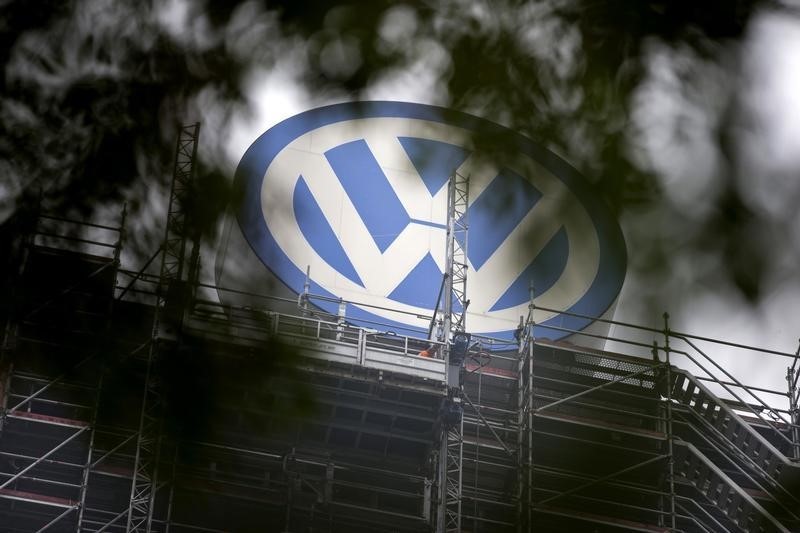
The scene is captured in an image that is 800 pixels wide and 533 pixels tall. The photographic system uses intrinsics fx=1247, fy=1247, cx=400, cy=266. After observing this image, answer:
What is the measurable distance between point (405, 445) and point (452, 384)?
1.83m

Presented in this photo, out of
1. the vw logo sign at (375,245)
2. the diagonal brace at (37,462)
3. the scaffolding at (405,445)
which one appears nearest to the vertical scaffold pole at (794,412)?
the scaffolding at (405,445)

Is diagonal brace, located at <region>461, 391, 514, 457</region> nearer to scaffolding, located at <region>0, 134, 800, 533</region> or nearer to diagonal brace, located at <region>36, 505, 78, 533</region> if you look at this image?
scaffolding, located at <region>0, 134, 800, 533</region>

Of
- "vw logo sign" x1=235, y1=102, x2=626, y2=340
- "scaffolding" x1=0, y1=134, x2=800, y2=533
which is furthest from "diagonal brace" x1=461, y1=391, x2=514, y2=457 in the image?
"vw logo sign" x1=235, y1=102, x2=626, y2=340

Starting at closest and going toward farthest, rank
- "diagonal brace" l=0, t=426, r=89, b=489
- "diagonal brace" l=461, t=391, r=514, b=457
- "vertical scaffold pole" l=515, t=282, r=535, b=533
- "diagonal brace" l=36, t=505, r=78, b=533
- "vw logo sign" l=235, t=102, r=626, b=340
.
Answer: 1. "vw logo sign" l=235, t=102, r=626, b=340
2. "diagonal brace" l=36, t=505, r=78, b=533
3. "diagonal brace" l=0, t=426, r=89, b=489
4. "vertical scaffold pole" l=515, t=282, r=535, b=533
5. "diagonal brace" l=461, t=391, r=514, b=457

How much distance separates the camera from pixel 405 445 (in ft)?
80.5

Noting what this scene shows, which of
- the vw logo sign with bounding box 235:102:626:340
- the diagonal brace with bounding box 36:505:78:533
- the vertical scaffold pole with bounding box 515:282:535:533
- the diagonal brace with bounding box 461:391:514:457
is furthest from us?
the diagonal brace with bounding box 461:391:514:457

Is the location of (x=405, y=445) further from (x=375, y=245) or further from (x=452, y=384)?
(x=375, y=245)

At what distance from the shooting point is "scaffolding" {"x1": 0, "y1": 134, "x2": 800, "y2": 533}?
71.4 ft

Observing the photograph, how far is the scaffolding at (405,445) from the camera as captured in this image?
71.4 ft

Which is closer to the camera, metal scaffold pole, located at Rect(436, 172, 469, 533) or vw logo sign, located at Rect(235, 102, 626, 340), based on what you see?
vw logo sign, located at Rect(235, 102, 626, 340)

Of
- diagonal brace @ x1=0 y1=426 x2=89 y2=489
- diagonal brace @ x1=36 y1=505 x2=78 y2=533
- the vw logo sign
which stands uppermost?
the vw logo sign

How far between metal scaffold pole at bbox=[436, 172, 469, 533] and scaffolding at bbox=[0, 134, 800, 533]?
59 mm

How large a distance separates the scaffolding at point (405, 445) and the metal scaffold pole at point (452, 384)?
59 mm

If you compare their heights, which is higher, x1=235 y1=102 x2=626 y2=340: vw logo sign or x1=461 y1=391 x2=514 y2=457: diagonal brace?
x1=235 y1=102 x2=626 y2=340: vw logo sign
